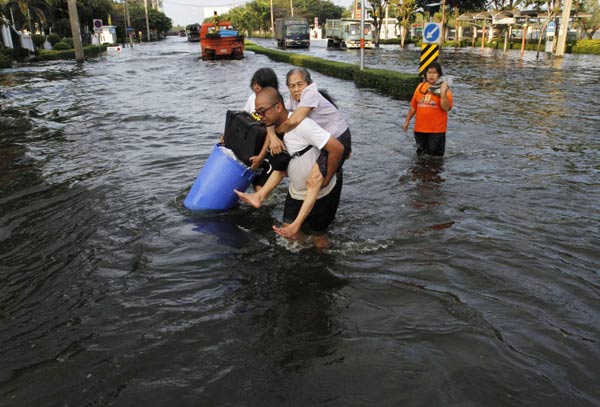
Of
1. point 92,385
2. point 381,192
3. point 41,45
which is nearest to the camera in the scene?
point 92,385

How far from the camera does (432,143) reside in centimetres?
748

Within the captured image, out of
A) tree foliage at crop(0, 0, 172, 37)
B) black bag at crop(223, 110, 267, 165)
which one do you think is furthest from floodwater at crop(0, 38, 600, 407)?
tree foliage at crop(0, 0, 172, 37)

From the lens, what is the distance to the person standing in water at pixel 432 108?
270 inches

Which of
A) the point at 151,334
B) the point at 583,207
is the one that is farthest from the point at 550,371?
the point at 583,207

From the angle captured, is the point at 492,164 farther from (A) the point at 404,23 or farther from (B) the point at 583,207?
(A) the point at 404,23

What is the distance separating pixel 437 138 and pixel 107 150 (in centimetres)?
598

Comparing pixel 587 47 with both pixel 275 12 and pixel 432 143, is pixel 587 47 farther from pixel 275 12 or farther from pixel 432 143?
pixel 275 12

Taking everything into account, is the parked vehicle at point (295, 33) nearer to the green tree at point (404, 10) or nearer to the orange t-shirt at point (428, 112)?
the green tree at point (404, 10)

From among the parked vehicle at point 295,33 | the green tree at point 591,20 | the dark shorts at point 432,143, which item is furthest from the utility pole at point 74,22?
the green tree at point 591,20

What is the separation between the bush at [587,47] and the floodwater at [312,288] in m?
32.6

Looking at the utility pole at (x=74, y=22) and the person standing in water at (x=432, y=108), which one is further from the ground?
the utility pole at (x=74, y=22)

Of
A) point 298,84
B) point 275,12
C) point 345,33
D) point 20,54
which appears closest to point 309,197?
point 298,84

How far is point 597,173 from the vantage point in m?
7.02

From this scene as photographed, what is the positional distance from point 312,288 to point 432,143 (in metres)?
4.35
